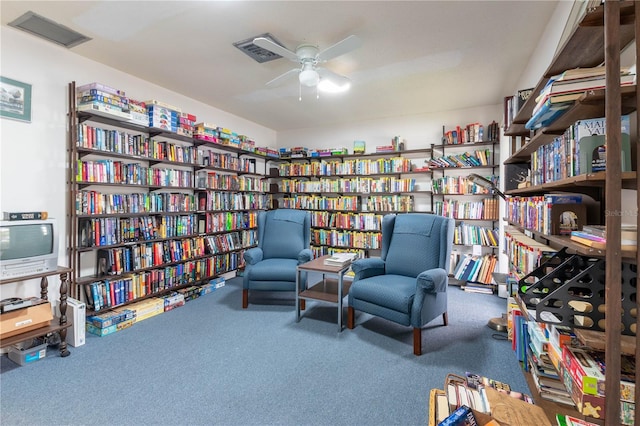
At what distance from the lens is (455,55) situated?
284cm

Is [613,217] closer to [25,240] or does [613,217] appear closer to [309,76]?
Result: [309,76]

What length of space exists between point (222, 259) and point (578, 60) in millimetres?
4163

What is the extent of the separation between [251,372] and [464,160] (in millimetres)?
3932

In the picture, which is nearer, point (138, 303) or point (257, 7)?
point (257, 7)

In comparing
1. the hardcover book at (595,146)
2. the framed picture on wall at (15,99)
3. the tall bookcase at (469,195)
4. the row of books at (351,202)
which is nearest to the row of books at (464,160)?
the tall bookcase at (469,195)

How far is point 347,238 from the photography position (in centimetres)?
501

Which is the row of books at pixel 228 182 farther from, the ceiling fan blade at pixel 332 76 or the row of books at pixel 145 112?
the ceiling fan blade at pixel 332 76

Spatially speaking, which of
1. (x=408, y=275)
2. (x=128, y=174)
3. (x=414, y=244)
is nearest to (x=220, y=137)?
(x=128, y=174)

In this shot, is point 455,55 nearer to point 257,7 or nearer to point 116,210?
point 257,7

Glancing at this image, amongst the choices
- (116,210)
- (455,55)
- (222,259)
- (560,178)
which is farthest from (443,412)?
(222,259)

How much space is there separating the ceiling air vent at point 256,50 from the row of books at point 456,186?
295 cm

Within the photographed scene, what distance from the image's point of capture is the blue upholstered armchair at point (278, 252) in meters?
3.23

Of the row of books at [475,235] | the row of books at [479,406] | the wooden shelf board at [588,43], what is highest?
the wooden shelf board at [588,43]

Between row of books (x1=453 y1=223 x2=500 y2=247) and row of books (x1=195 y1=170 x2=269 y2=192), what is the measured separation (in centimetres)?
322
